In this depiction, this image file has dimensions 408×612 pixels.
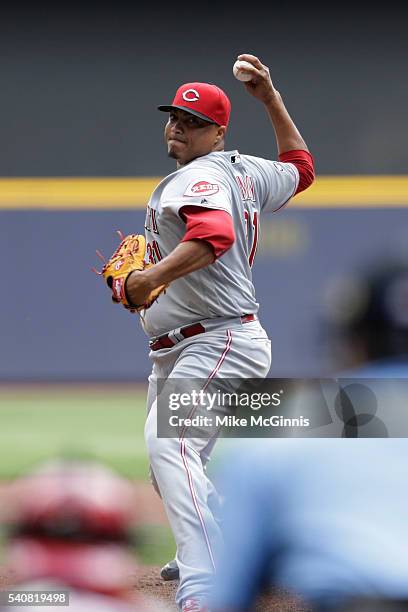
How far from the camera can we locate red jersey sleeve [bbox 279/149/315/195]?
9.91 ft

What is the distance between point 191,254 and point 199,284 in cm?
27

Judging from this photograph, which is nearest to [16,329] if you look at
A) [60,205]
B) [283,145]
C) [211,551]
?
[60,205]

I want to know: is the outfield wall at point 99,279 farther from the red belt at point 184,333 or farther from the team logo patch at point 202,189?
Result: the team logo patch at point 202,189

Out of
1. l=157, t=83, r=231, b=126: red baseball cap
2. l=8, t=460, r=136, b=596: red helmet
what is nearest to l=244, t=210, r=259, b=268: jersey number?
l=157, t=83, r=231, b=126: red baseball cap

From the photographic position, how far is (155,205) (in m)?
2.65

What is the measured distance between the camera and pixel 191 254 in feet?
7.73

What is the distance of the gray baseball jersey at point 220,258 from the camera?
8.41 ft

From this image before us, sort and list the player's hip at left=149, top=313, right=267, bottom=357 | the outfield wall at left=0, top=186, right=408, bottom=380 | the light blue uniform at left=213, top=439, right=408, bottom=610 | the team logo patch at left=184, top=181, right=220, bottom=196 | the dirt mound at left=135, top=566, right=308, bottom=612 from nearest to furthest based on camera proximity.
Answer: the light blue uniform at left=213, top=439, right=408, bottom=610, the dirt mound at left=135, top=566, right=308, bottom=612, the team logo patch at left=184, top=181, right=220, bottom=196, the player's hip at left=149, top=313, right=267, bottom=357, the outfield wall at left=0, top=186, right=408, bottom=380

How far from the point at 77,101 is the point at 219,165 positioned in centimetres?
511

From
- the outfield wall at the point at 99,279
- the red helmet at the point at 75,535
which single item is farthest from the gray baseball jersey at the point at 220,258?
the outfield wall at the point at 99,279

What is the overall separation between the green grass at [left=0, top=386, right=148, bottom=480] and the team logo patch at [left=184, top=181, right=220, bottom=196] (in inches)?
104

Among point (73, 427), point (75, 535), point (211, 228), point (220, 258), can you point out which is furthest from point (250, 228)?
point (73, 427)

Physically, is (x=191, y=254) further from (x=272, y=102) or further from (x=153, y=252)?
(x=272, y=102)

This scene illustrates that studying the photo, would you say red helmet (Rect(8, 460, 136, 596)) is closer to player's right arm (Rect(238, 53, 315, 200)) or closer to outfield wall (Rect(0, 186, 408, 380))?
player's right arm (Rect(238, 53, 315, 200))
